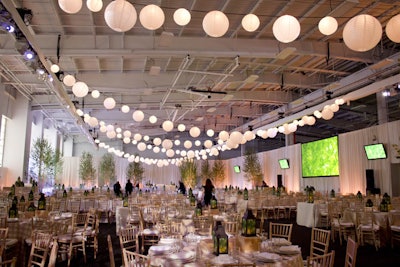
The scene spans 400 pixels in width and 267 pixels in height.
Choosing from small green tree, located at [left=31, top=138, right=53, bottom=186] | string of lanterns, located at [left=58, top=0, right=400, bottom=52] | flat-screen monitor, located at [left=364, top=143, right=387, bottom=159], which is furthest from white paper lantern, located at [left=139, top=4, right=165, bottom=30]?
small green tree, located at [left=31, top=138, right=53, bottom=186]

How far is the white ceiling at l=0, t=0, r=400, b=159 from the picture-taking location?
8211 mm

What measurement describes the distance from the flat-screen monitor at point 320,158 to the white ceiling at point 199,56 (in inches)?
75.5

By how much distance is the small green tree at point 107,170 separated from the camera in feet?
87.6

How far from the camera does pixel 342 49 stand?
10.5 m

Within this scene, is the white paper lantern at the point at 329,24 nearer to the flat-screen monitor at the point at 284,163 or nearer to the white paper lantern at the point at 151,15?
the white paper lantern at the point at 151,15

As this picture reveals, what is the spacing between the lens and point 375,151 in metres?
12.9

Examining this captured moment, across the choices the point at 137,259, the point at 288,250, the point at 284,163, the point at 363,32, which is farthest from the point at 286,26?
the point at 284,163

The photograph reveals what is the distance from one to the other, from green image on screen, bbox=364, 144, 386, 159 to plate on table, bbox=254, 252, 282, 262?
10.5 m

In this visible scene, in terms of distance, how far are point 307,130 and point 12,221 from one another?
2313cm

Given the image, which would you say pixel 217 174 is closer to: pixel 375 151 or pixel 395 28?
pixel 375 151

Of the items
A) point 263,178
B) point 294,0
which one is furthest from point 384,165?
point 263,178

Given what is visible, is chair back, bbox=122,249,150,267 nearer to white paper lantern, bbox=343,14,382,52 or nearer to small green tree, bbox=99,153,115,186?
white paper lantern, bbox=343,14,382,52

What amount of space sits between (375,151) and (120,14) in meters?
11.7

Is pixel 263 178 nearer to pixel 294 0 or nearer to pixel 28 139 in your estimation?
pixel 28 139
